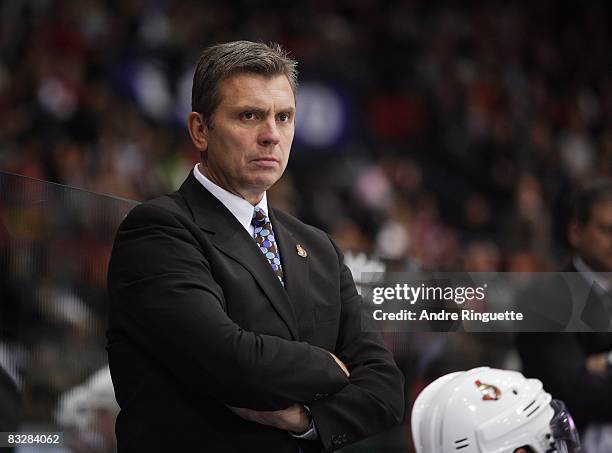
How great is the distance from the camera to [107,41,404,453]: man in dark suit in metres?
2.38

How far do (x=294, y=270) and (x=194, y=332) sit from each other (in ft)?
1.37

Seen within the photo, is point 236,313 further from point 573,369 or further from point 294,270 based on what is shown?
point 573,369

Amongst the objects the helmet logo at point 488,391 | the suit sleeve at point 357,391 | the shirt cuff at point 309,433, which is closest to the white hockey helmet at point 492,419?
the helmet logo at point 488,391

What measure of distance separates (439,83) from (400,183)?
1.56 meters

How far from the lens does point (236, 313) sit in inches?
98.7

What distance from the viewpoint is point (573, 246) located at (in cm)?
345

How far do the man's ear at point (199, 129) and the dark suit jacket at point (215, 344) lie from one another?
99 millimetres

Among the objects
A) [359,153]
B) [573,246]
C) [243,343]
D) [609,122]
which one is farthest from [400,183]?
[243,343]

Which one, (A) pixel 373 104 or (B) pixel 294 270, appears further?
(A) pixel 373 104

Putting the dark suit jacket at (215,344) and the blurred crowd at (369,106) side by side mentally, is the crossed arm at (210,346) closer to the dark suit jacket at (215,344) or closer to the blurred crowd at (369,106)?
the dark suit jacket at (215,344)

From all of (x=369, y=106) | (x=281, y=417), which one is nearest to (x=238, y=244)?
(x=281, y=417)

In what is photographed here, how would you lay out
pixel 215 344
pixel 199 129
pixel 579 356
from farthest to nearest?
pixel 579 356, pixel 199 129, pixel 215 344

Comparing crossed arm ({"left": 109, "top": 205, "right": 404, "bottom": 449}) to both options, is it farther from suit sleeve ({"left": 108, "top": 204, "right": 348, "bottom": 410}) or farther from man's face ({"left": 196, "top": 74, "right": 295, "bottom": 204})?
man's face ({"left": 196, "top": 74, "right": 295, "bottom": 204})

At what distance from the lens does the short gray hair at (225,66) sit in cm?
262
